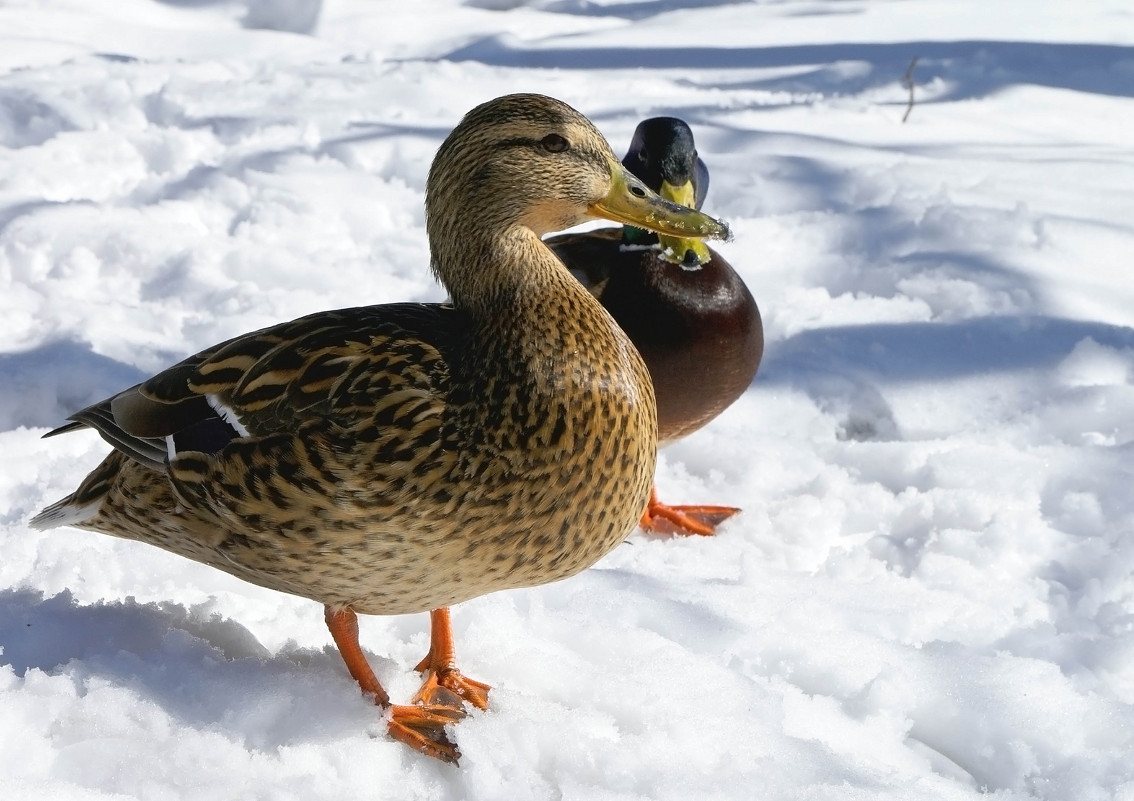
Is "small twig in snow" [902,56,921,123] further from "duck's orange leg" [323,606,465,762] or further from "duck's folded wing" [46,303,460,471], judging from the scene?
"duck's orange leg" [323,606,465,762]

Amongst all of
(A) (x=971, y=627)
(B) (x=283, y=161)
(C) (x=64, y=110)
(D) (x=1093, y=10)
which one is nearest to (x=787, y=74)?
(D) (x=1093, y=10)

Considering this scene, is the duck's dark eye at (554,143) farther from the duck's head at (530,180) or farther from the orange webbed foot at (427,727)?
the orange webbed foot at (427,727)

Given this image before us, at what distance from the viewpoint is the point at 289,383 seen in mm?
2119

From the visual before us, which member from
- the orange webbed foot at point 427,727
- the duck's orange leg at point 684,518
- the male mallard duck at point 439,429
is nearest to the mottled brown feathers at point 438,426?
the male mallard duck at point 439,429

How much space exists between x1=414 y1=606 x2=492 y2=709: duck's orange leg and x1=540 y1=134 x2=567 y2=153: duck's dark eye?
0.92 metres

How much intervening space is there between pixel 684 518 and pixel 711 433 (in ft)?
1.79

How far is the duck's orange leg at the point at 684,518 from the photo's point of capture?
3326mm

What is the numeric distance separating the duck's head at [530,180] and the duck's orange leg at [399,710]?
0.75 m

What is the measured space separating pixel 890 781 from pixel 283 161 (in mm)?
4234

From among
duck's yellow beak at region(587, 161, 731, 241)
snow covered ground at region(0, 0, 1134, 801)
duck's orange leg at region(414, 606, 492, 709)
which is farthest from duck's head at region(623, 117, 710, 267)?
duck's orange leg at region(414, 606, 492, 709)

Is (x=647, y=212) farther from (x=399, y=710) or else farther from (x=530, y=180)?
(x=399, y=710)

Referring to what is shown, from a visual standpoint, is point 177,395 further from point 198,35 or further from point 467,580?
point 198,35

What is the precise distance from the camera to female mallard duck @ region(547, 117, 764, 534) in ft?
10.8

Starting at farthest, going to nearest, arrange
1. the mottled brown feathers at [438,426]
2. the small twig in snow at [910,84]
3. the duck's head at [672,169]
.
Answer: the small twig in snow at [910,84] < the duck's head at [672,169] < the mottled brown feathers at [438,426]
